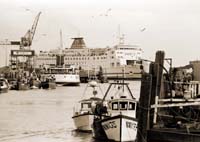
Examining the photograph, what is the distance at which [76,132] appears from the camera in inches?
1465

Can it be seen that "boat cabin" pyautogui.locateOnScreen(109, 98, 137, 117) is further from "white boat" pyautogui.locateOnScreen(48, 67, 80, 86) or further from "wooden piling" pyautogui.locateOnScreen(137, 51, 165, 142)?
"white boat" pyautogui.locateOnScreen(48, 67, 80, 86)

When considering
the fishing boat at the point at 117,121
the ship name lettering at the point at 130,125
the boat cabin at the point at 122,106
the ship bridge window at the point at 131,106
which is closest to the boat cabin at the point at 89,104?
the fishing boat at the point at 117,121

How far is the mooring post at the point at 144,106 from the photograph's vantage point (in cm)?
2255

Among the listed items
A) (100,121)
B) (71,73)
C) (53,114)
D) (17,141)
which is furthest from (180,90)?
(71,73)

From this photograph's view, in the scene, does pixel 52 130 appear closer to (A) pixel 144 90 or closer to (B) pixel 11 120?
(B) pixel 11 120

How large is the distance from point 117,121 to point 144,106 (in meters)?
7.07

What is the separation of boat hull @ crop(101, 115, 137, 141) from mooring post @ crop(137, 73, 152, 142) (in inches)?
243

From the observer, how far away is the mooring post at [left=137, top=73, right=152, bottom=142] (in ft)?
74.0

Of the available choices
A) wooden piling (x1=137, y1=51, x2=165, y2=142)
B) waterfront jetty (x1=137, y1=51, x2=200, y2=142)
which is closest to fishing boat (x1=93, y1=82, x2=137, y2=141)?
waterfront jetty (x1=137, y1=51, x2=200, y2=142)

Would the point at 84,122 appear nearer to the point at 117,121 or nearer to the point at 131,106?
the point at 131,106

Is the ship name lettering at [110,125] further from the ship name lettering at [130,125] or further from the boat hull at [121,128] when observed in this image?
the ship name lettering at [130,125]

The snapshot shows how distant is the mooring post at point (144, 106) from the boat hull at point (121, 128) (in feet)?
20.3

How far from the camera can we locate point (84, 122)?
119 ft

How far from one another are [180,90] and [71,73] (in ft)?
381
